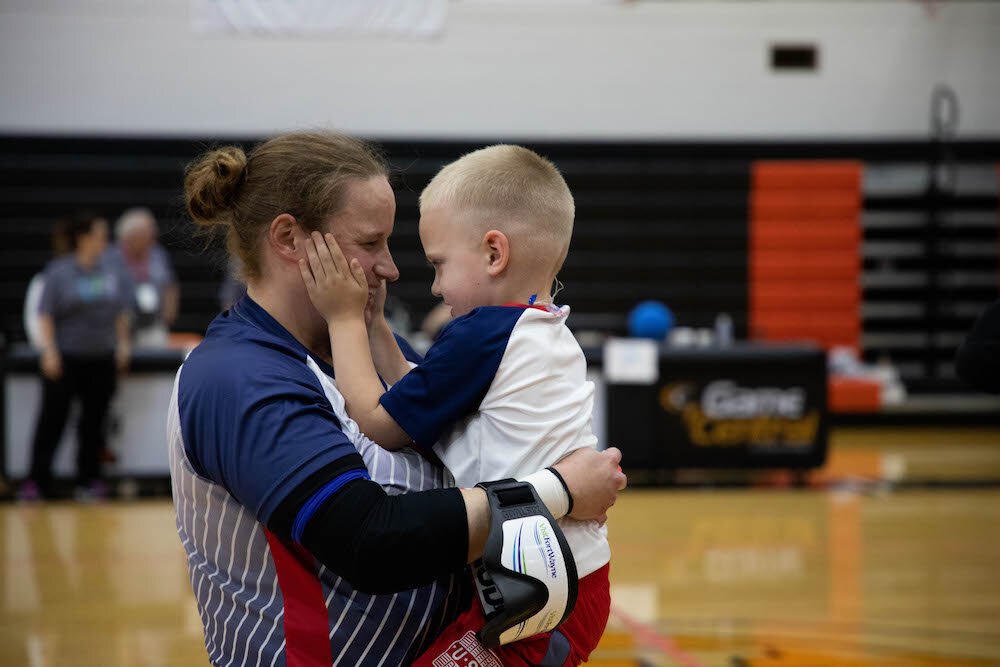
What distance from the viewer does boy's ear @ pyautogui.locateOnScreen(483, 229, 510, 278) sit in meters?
1.64

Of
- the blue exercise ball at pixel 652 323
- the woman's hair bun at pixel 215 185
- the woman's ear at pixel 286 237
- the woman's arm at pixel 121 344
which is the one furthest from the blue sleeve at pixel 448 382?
the blue exercise ball at pixel 652 323

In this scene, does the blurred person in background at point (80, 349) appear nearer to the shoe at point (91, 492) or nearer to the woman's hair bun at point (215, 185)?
the shoe at point (91, 492)

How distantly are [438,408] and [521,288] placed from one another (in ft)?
0.87

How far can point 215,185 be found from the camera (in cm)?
156

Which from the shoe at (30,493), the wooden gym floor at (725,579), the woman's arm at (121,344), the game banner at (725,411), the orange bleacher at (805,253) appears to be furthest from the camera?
the orange bleacher at (805,253)

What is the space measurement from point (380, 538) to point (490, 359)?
1.21ft

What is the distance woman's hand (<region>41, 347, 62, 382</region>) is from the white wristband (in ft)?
19.7

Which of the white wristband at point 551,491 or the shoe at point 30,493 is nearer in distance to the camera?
A: the white wristband at point 551,491

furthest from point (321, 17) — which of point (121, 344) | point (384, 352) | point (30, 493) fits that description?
point (384, 352)

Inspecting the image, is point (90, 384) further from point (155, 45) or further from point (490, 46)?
point (490, 46)

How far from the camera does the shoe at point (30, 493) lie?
6.91m

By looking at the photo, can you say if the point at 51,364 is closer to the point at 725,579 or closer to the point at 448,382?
the point at 725,579

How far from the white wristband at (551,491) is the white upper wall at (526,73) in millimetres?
8733

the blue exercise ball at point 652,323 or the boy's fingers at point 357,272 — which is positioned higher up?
the boy's fingers at point 357,272
